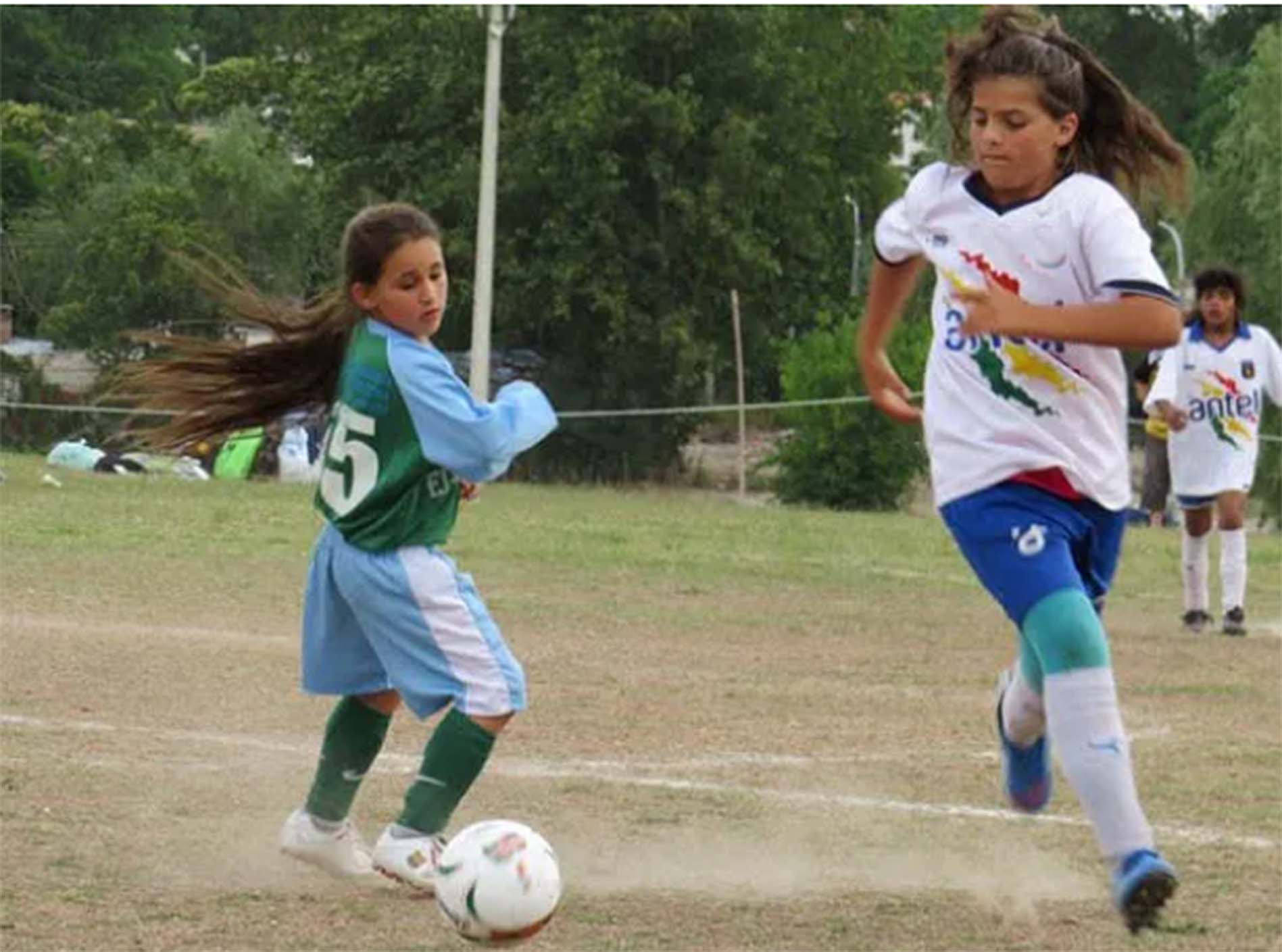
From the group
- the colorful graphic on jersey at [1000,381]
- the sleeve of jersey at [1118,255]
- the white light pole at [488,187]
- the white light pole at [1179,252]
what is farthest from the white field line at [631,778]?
the white light pole at [1179,252]

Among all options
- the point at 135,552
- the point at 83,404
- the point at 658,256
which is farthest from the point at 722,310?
the point at 135,552

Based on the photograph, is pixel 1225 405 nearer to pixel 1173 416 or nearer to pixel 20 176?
pixel 1173 416

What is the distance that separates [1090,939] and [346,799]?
73.0 inches

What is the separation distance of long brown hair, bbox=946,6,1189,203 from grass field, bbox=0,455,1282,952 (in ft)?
5.77

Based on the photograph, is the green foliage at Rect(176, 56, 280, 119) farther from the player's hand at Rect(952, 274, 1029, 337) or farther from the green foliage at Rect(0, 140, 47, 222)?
the player's hand at Rect(952, 274, 1029, 337)

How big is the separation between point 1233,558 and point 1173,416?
105 centimetres

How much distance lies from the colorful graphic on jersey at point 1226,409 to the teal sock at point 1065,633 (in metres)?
9.67

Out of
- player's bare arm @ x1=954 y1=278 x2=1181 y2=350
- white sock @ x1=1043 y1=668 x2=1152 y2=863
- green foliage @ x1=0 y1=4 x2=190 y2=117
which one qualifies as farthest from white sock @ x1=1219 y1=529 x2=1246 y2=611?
green foliage @ x1=0 y1=4 x2=190 y2=117

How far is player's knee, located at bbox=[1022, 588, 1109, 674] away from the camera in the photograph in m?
5.95

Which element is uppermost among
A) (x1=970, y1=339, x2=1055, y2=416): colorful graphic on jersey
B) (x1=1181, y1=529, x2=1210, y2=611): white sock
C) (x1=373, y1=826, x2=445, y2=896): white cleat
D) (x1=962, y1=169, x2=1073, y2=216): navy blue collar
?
(x1=962, y1=169, x2=1073, y2=216): navy blue collar

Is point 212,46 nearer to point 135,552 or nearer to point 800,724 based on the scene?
point 135,552

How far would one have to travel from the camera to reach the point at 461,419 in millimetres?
6629

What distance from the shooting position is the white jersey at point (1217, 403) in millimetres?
15492

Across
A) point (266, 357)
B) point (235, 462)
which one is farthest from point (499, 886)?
point (235, 462)
